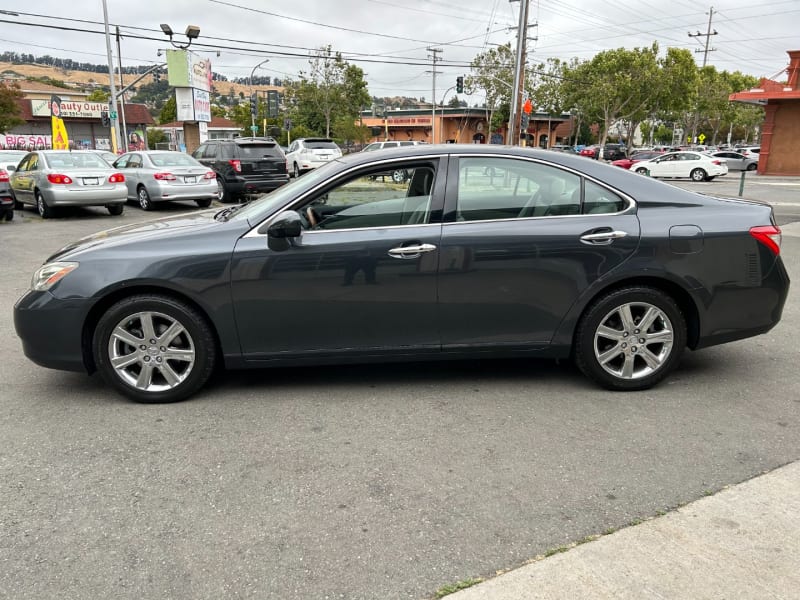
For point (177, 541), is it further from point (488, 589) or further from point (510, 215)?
point (510, 215)

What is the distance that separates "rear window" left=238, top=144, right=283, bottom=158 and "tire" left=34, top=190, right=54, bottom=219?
505 centimetres

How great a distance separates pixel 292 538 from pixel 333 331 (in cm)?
159

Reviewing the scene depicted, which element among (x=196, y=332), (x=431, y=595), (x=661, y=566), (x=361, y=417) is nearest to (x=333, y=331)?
(x=361, y=417)

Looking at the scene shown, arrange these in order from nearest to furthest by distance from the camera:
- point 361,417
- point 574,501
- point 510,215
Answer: point 574,501 < point 361,417 < point 510,215

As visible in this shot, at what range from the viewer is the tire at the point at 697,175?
3247 centimetres

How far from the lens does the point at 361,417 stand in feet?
13.0

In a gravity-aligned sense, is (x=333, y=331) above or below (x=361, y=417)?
above

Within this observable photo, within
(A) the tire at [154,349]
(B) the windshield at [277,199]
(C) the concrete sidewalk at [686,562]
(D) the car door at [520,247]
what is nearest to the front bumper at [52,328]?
(A) the tire at [154,349]

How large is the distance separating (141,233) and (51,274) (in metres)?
0.60

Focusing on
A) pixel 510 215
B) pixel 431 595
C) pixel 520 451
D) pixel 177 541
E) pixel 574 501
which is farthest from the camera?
pixel 510 215

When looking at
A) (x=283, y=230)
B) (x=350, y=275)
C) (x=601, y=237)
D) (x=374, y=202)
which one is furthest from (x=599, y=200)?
(x=283, y=230)

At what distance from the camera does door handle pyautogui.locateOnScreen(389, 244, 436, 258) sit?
4.03 metres

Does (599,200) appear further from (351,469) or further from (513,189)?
(351,469)

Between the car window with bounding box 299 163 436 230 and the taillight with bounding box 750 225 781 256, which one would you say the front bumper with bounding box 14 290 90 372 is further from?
the taillight with bounding box 750 225 781 256
